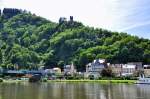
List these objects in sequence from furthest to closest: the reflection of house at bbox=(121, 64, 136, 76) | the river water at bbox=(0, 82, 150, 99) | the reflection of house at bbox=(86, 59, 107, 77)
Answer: the reflection of house at bbox=(86, 59, 107, 77)
the reflection of house at bbox=(121, 64, 136, 76)
the river water at bbox=(0, 82, 150, 99)

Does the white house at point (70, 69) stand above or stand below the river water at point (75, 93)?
above

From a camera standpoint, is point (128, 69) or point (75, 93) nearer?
point (75, 93)

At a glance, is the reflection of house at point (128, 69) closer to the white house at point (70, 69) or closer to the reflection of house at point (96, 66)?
the reflection of house at point (96, 66)

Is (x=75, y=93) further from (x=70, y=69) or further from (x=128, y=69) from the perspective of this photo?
(x=70, y=69)

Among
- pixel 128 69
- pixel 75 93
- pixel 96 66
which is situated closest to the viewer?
pixel 75 93

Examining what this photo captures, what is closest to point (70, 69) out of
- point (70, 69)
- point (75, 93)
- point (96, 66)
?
point (70, 69)

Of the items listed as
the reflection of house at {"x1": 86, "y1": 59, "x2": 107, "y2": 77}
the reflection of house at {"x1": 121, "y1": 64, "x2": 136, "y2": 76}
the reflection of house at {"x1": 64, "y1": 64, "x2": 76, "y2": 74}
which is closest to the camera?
the reflection of house at {"x1": 121, "y1": 64, "x2": 136, "y2": 76}

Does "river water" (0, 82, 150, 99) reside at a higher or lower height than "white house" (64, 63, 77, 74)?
lower

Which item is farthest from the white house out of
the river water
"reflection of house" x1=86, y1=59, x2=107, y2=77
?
the river water

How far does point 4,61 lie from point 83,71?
4035 centimetres

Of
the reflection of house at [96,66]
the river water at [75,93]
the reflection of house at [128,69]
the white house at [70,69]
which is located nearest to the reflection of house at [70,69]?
the white house at [70,69]

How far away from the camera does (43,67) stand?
18488 centimetres

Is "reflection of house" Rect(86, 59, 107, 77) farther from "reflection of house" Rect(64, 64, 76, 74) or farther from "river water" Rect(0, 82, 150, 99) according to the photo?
"river water" Rect(0, 82, 150, 99)

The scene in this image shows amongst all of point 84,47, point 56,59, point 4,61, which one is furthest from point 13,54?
point 84,47
